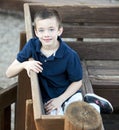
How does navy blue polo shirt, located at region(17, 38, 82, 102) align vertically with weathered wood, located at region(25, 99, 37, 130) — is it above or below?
above

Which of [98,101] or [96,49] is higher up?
[96,49]

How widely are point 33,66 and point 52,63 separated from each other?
28 centimetres

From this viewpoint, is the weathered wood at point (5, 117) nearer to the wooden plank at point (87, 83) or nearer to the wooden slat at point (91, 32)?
the wooden plank at point (87, 83)

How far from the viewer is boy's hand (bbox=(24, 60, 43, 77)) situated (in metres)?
2.55

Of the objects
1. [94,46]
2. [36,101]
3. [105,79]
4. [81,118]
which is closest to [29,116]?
[36,101]

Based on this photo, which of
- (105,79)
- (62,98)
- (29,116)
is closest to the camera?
(29,116)

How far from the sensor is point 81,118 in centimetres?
181

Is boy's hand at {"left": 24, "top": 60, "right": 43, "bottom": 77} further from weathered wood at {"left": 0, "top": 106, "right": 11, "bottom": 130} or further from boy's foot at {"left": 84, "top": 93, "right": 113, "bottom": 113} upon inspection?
weathered wood at {"left": 0, "top": 106, "right": 11, "bottom": 130}

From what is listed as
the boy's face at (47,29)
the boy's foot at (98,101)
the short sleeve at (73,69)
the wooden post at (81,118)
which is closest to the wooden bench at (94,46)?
the boy's foot at (98,101)

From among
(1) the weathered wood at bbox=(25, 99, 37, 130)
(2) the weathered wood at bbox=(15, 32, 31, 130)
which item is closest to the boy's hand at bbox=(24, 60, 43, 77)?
(1) the weathered wood at bbox=(25, 99, 37, 130)

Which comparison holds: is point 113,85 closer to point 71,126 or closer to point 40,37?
point 40,37

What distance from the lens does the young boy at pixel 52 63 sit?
2703mm

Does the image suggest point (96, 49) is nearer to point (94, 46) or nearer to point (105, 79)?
point (94, 46)

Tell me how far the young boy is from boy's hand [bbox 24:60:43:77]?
1.7 inches
